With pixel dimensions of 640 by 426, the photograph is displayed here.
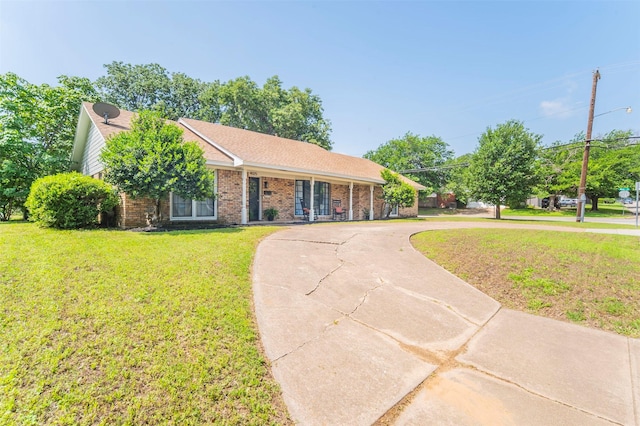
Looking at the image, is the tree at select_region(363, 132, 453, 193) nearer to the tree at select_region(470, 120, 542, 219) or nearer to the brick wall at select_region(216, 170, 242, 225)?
the tree at select_region(470, 120, 542, 219)

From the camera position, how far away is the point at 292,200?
13.5 meters

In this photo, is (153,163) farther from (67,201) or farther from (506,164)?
(506,164)

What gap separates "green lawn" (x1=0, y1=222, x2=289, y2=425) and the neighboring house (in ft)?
17.9

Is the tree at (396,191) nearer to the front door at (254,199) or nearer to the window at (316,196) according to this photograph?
the window at (316,196)

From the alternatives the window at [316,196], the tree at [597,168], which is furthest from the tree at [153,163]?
the tree at [597,168]

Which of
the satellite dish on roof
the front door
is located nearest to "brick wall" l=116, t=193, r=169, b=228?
the front door

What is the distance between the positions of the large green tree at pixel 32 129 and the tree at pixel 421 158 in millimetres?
27943

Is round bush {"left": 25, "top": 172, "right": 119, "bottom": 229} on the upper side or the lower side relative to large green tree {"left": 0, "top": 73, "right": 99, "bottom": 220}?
lower

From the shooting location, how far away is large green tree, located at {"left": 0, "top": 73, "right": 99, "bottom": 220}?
1166 cm

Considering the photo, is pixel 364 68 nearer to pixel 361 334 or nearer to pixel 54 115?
pixel 361 334

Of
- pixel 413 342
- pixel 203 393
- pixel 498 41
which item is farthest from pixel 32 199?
pixel 498 41

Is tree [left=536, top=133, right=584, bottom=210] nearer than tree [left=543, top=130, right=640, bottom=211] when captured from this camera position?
No

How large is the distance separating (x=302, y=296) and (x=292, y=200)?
9569 mm

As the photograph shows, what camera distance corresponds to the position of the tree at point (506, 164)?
1761 cm
